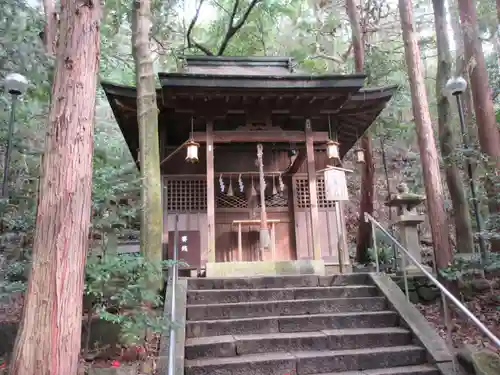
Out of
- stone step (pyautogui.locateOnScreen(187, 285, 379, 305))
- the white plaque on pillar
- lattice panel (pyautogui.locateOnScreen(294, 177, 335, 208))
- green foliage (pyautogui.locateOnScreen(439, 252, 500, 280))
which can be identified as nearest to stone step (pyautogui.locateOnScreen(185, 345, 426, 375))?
stone step (pyautogui.locateOnScreen(187, 285, 379, 305))

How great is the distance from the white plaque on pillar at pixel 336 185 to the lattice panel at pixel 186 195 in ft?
11.0

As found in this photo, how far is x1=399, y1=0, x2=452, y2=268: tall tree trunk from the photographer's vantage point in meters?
6.91

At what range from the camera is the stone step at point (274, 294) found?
598cm

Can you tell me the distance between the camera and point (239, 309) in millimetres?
5699

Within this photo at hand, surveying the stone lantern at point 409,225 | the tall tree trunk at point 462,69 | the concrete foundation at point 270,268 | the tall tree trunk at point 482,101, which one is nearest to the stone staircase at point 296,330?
the concrete foundation at point 270,268

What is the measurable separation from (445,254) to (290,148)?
14.8 feet

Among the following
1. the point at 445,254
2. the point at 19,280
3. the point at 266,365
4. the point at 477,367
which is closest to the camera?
the point at 477,367

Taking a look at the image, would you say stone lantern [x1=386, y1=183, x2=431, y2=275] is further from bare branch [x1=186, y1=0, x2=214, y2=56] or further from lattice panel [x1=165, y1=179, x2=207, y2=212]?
bare branch [x1=186, y1=0, x2=214, y2=56]

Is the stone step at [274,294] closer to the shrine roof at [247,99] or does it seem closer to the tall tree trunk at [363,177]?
the shrine roof at [247,99]

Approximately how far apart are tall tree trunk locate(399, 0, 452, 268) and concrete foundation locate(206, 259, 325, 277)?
2181mm

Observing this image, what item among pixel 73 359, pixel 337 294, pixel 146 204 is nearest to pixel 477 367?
pixel 337 294

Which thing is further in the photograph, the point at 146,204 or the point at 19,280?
the point at 146,204

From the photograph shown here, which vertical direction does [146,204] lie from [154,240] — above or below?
above

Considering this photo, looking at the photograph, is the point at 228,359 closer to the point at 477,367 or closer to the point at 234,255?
the point at 477,367
